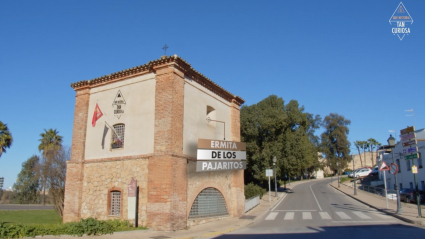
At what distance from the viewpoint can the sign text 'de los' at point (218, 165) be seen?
14.4 m

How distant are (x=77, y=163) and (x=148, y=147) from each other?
4578 millimetres

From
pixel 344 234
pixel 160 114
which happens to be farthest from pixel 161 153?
pixel 344 234

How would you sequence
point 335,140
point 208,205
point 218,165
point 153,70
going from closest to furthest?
point 153,70 < point 208,205 < point 218,165 < point 335,140

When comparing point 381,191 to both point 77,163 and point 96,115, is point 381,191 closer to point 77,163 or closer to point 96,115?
point 96,115

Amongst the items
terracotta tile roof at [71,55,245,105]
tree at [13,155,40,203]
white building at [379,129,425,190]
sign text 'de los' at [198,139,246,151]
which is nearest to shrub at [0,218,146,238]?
sign text 'de los' at [198,139,246,151]

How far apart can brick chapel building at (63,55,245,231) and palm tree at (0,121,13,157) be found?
22.2 meters

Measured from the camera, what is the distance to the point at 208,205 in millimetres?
15297

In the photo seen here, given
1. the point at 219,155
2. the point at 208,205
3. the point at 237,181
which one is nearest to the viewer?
the point at 208,205

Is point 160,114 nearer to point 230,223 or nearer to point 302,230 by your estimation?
point 230,223

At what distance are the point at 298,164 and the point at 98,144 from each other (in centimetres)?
2392

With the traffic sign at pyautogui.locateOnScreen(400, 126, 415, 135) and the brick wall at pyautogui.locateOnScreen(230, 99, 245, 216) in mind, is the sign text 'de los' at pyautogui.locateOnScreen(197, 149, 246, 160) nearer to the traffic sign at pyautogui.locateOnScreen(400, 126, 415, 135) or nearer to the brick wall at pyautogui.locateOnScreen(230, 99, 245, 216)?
the brick wall at pyautogui.locateOnScreen(230, 99, 245, 216)

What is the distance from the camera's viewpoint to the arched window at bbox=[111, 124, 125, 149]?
1466cm

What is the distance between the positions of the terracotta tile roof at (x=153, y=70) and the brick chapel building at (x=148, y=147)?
0.05m

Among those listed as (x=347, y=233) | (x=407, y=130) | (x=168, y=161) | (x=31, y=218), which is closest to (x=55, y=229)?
(x=168, y=161)
